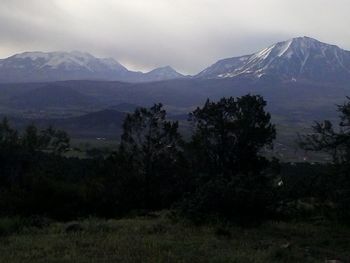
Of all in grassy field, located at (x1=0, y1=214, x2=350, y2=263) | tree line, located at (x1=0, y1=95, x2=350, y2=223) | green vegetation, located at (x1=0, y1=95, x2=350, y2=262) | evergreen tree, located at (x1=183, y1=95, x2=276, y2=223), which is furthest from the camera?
evergreen tree, located at (x1=183, y1=95, x2=276, y2=223)

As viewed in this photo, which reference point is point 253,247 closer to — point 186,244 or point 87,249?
point 186,244

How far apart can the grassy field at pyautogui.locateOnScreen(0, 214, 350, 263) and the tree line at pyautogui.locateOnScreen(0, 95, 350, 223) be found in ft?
4.40

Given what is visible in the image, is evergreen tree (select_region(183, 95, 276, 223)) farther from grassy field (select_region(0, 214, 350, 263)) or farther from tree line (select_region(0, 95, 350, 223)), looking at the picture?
grassy field (select_region(0, 214, 350, 263))

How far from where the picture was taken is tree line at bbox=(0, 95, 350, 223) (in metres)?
18.7

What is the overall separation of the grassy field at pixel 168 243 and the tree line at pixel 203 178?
1.34 metres

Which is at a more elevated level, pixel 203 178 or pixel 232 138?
pixel 232 138

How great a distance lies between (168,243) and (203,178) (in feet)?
42.8

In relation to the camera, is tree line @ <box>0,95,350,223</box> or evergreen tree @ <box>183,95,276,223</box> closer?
tree line @ <box>0,95,350,223</box>

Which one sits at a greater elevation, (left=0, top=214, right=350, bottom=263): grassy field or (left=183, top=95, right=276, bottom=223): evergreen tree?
(left=183, top=95, right=276, bottom=223): evergreen tree

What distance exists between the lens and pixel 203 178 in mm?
26250

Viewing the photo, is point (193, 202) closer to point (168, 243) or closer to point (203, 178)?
point (168, 243)

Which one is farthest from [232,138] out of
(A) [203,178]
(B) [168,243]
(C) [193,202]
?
(B) [168,243]

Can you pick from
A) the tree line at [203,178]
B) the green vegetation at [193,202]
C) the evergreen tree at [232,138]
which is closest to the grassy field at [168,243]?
the green vegetation at [193,202]

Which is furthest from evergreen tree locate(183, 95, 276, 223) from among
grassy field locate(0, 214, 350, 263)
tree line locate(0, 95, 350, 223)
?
grassy field locate(0, 214, 350, 263)
